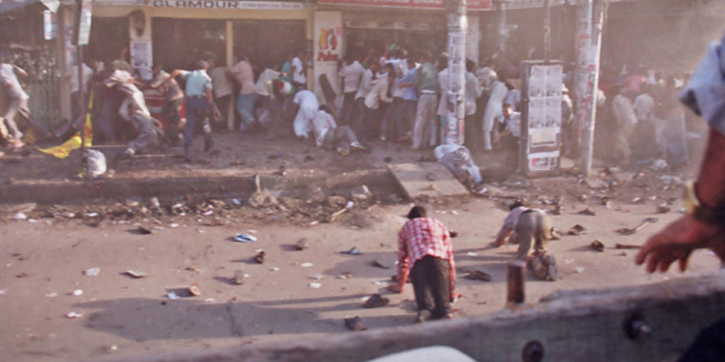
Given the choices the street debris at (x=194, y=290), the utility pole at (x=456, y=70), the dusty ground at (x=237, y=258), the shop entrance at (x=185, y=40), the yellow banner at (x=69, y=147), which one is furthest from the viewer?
the shop entrance at (x=185, y=40)

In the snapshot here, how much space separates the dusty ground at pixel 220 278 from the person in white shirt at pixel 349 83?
17.5 ft

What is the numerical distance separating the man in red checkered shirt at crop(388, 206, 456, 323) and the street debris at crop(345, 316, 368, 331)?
486mm

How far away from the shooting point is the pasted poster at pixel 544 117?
37.0 ft

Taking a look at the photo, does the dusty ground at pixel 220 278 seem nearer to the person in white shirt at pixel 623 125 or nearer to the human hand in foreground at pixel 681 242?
the person in white shirt at pixel 623 125

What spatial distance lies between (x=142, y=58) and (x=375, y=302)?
31.4 ft

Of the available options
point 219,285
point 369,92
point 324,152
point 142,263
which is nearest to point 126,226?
point 142,263

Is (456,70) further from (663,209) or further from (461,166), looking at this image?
(663,209)

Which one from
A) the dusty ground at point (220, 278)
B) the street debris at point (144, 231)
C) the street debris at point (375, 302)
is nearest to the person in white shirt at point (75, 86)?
the dusty ground at point (220, 278)

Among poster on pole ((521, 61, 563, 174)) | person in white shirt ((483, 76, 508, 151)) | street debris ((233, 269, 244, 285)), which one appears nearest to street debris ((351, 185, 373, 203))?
poster on pole ((521, 61, 563, 174))

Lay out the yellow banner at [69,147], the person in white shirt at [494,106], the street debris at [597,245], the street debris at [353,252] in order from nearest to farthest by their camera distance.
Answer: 1. the street debris at [353,252]
2. the street debris at [597,245]
3. the yellow banner at [69,147]
4. the person in white shirt at [494,106]

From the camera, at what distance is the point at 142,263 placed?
304 inches

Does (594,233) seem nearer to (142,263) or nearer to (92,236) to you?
Result: (142,263)

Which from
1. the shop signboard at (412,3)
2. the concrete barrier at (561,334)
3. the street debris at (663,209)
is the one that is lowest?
the street debris at (663,209)

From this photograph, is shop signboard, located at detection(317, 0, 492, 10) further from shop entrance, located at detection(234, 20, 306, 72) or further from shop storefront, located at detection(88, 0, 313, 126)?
shop entrance, located at detection(234, 20, 306, 72)
